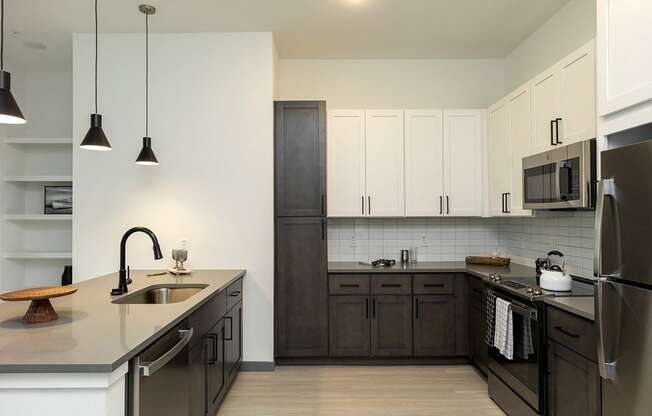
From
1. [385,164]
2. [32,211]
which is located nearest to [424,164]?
[385,164]

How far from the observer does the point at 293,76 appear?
4.54 metres

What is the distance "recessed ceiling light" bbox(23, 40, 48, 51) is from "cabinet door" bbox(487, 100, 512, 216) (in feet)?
14.4

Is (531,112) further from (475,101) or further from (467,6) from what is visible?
(475,101)

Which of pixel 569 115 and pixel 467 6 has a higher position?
pixel 467 6

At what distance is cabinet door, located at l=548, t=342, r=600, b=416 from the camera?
208 cm

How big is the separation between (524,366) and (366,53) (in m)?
3.23

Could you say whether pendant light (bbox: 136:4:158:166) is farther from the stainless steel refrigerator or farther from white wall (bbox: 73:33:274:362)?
the stainless steel refrigerator

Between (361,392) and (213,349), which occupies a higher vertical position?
(213,349)

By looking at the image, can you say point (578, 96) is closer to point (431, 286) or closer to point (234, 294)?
point (431, 286)

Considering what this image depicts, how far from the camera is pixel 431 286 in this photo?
13.0ft

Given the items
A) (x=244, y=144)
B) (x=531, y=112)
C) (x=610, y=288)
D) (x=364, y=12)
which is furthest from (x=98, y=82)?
(x=610, y=288)

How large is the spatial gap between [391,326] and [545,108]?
2.27 meters

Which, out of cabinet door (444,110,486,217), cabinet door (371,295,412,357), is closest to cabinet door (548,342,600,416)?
cabinet door (371,295,412,357)

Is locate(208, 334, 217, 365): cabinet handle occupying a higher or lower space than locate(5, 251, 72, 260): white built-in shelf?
lower
